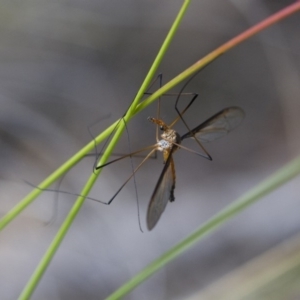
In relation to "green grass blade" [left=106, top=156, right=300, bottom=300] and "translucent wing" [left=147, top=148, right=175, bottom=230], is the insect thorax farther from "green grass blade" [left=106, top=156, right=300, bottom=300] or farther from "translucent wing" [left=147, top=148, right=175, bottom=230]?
"green grass blade" [left=106, top=156, right=300, bottom=300]

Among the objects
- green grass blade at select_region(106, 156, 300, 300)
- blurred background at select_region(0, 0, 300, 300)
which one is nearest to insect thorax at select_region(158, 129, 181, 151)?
green grass blade at select_region(106, 156, 300, 300)

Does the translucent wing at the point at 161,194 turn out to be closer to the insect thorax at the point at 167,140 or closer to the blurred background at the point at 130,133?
the insect thorax at the point at 167,140

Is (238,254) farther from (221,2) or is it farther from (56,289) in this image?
(221,2)

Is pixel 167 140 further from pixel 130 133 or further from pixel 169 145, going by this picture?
pixel 130 133

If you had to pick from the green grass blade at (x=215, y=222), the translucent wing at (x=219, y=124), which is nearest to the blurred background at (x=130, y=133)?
the translucent wing at (x=219, y=124)

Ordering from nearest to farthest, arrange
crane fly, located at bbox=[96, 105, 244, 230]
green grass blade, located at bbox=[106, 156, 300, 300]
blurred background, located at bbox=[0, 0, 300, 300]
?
green grass blade, located at bbox=[106, 156, 300, 300] → crane fly, located at bbox=[96, 105, 244, 230] → blurred background, located at bbox=[0, 0, 300, 300]

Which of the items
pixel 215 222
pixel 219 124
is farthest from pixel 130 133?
pixel 215 222
